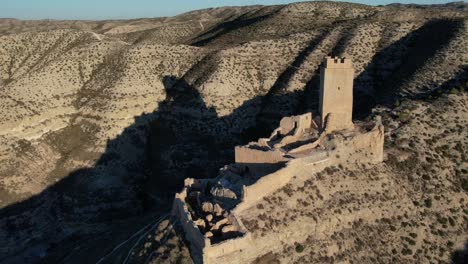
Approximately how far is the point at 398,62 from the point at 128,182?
37.8 metres

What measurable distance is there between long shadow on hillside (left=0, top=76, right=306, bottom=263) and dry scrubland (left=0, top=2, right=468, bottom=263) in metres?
0.17

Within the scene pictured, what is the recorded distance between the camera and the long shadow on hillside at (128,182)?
44.4 m

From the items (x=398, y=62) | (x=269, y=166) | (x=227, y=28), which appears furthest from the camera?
(x=227, y=28)

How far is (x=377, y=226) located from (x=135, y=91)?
127 ft

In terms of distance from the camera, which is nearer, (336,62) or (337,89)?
(336,62)

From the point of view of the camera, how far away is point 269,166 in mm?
30984

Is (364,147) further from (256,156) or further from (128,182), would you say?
(128,182)

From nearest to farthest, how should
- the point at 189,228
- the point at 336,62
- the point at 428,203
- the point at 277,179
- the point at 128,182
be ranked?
the point at 189,228 → the point at 277,179 → the point at 336,62 → the point at 428,203 → the point at 128,182

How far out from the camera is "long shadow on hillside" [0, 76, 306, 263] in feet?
146

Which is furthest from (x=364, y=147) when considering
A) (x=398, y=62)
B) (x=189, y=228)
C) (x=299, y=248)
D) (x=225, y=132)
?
(x=398, y=62)

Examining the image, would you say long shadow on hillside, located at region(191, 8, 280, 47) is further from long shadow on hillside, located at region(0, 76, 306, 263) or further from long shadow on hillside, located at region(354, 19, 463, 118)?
long shadow on hillside, located at region(354, 19, 463, 118)

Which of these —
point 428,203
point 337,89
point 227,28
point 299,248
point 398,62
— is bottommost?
point 428,203

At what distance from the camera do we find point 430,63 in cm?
5644

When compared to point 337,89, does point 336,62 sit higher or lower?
higher
